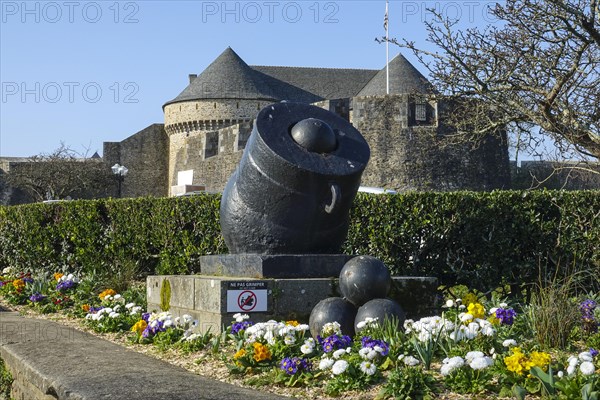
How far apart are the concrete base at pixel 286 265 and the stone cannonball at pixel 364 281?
0.70 m

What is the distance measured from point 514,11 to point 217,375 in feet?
25.6

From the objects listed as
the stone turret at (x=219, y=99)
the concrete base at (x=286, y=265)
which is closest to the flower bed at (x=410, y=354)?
the concrete base at (x=286, y=265)

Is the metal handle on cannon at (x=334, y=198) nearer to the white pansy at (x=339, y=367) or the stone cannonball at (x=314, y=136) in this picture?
the stone cannonball at (x=314, y=136)

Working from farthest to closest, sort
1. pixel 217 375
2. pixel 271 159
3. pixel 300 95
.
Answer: pixel 300 95 < pixel 271 159 < pixel 217 375

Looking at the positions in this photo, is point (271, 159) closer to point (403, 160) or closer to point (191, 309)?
point (191, 309)

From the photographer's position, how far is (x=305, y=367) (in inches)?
215

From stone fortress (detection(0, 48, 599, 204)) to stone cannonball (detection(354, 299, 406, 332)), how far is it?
27.7 ft

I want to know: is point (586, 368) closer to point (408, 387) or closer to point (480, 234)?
point (408, 387)

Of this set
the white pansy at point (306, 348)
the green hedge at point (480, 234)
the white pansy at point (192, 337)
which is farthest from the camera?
the green hedge at point (480, 234)

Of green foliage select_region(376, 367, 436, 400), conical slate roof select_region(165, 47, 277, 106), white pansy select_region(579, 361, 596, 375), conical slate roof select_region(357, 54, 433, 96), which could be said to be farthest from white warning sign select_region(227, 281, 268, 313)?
conical slate roof select_region(165, 47, 277, 106)

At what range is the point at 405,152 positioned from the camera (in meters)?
27.8

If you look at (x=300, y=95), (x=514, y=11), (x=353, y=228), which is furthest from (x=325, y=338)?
(x=300, y=95)

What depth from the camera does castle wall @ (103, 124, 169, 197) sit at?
48688 millimetres

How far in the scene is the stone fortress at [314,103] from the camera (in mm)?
27750
